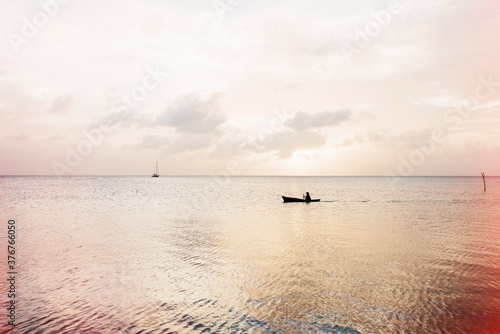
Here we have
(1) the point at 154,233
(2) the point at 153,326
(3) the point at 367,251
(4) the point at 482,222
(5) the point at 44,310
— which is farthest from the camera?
(4) the point at 482,222

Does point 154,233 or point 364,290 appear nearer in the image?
point 364,290

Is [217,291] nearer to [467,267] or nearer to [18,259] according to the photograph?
[18,259]

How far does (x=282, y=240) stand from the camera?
100 ft

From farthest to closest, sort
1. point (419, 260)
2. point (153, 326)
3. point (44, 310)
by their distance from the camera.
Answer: point (419, 260), point (44, 310), point (153, 326)

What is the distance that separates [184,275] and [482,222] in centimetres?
4425

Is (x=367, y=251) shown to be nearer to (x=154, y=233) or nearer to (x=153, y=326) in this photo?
(x=153, y=326)

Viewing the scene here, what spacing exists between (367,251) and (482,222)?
94.0 ft

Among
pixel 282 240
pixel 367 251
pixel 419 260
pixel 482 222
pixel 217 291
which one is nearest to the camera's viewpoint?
pixel 217 291

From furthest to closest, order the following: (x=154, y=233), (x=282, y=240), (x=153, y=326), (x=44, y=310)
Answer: (x=154, y=233) → (x=282, y=240) → (x=44, y=310) → (x=153, y=326)

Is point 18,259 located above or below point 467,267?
above

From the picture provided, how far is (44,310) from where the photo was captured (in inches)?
554

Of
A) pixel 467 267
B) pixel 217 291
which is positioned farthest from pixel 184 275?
pixel 467 267

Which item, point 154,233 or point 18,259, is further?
point 154,233

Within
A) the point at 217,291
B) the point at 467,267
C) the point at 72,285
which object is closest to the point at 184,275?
the point at 217,291
